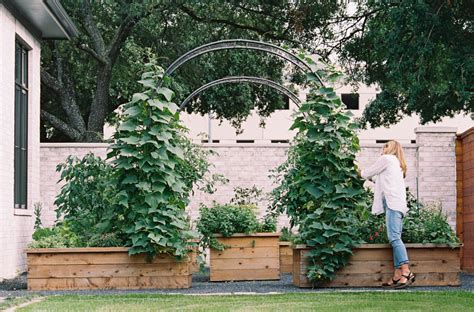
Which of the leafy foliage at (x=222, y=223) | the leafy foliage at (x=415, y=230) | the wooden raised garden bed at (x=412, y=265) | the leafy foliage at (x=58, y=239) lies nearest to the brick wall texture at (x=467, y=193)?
the leafy foliage at (x=415, y=230)

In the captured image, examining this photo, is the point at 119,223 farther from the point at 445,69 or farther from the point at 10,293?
the point at 445,69

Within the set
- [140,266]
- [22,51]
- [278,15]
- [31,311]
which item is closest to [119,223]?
[140,266]

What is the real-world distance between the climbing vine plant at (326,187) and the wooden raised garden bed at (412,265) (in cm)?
17

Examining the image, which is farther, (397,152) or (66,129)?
(66,129)

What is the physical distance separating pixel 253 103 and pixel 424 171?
11.8 metres

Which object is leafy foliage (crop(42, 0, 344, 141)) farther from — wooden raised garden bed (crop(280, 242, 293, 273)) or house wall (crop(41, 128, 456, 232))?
wooden raised garden bed (crop(280, 242, 293, 273))

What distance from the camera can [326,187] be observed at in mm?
11078

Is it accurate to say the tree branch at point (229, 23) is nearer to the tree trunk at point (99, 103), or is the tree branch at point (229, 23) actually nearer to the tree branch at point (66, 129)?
the tree trunk at point (99, 103)

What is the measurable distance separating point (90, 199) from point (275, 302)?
4.39m

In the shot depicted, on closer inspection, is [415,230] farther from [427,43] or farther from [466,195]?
[427,43]

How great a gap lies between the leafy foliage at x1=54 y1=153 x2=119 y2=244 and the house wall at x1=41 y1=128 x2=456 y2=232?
134 inches

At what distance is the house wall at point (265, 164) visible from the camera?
656 inches

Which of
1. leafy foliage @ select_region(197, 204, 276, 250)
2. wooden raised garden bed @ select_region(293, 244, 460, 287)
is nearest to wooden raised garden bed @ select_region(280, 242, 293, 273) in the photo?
leafy foliage @ select_region(197, 204, 276, 250)

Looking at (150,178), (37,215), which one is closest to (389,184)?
(150,178)
